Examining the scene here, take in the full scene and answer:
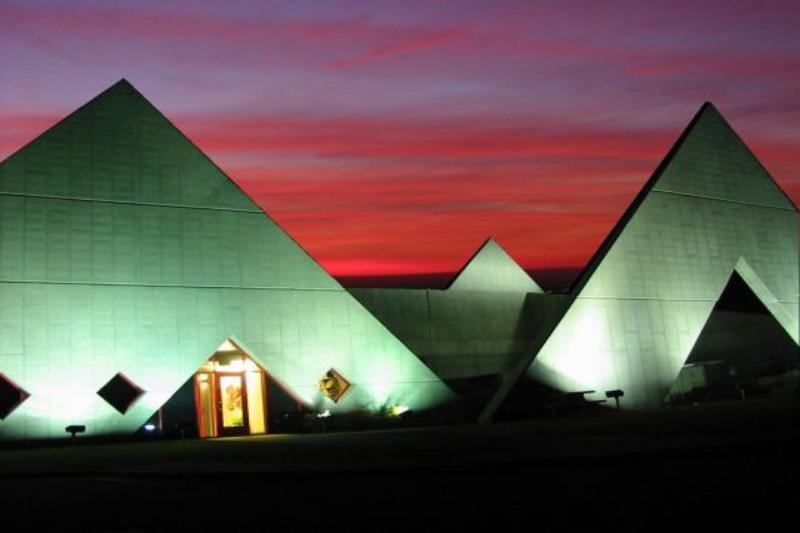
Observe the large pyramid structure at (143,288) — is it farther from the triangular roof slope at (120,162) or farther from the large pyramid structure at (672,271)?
the large pyramid structure at (672,271)

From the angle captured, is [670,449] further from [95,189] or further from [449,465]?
[95,189]

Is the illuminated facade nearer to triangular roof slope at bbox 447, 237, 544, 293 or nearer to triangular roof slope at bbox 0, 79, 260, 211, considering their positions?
triangular roof slope at bbox 0, 79, 260, 211

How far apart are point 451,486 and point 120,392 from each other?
14330 mm

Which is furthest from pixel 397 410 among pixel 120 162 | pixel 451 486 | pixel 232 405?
pixel 451 486

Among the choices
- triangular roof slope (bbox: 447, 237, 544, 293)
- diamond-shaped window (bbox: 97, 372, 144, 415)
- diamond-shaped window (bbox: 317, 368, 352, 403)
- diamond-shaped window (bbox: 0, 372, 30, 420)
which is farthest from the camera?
triangular roof slope (bbox: 447, 237, 544, 293)

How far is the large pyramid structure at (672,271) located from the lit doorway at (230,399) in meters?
6.17

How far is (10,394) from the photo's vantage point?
19672 millimetres

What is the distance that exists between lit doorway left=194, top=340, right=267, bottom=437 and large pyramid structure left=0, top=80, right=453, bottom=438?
2.80 m

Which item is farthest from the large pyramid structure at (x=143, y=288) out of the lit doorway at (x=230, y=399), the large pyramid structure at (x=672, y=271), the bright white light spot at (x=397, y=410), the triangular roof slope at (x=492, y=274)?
the triangular roof slope at (x=492, y=274)

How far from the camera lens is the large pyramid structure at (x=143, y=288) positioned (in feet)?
66.5

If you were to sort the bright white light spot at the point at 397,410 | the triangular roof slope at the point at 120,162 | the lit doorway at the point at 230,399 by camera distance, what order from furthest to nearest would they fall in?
the lit doorway at the point at 230,399, the bright white light spot at the point at 397,410, the triangular roof slope at the point at 120,162

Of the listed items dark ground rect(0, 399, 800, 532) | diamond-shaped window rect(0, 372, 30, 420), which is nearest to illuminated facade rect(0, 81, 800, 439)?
diamond-shaped window rect(0, 372, 30, 420)

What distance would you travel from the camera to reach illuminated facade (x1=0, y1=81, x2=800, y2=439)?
67.3 ft

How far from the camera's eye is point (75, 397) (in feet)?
66.5
